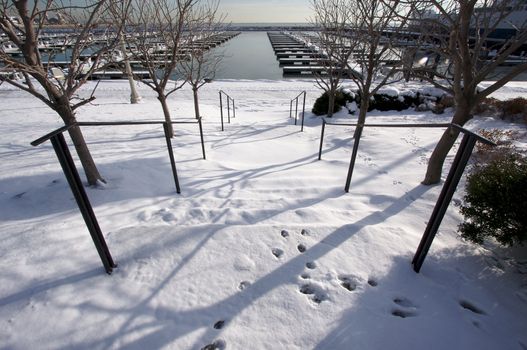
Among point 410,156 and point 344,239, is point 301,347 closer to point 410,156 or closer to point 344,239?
point 344,239

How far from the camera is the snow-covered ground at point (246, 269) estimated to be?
1.81m

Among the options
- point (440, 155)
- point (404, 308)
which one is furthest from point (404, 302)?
point (440, 155)

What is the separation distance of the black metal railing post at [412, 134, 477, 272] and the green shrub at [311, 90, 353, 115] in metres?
9.41

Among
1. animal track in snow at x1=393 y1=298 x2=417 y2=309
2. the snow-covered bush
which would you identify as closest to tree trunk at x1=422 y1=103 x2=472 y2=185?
animal track in snow at x1=393 y1=298 x2=417 y2=309

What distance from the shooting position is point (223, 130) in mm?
8445

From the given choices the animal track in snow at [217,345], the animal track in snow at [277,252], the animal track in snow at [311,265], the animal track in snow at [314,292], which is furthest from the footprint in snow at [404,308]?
the animal track in snow at [217,345]

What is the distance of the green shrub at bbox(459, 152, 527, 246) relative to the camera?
92.4 inches

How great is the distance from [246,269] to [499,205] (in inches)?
96.7

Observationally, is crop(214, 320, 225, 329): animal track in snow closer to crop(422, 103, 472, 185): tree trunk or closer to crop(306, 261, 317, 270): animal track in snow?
crop(306, 261, 317, 270): animal track in snow

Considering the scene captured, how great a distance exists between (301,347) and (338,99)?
10712 mm

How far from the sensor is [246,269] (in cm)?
230

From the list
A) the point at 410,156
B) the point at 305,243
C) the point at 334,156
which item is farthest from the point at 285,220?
the point at 410,156

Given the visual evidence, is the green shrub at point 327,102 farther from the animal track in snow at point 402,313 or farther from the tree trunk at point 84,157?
the animal track in snow at point 402,313

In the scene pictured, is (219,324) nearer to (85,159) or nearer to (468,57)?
(85,159)
